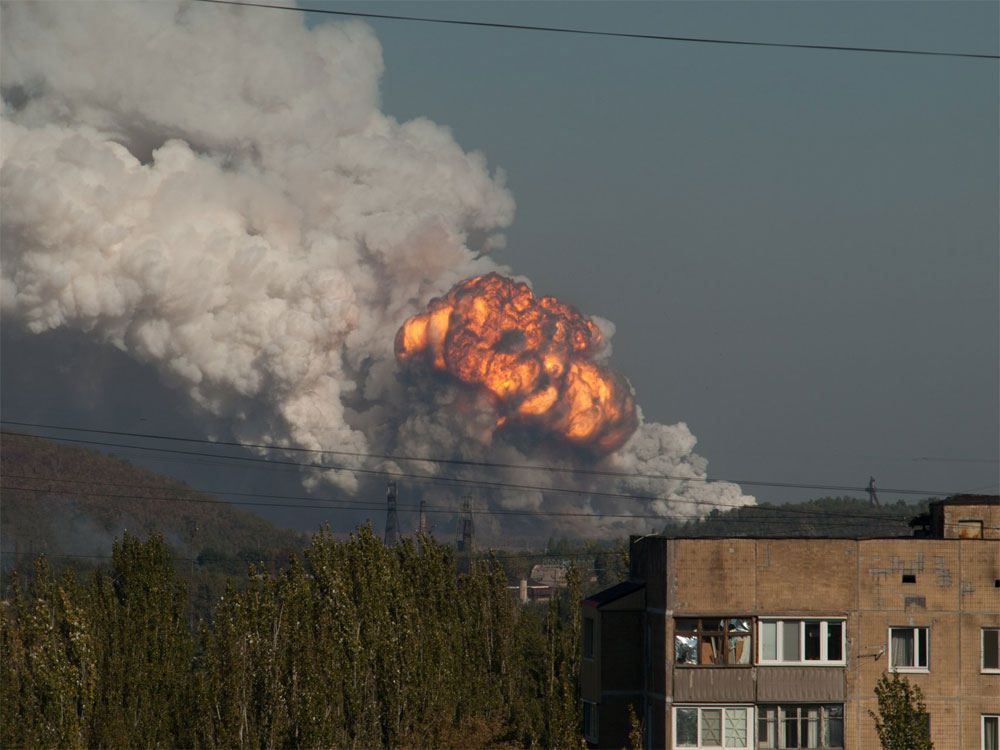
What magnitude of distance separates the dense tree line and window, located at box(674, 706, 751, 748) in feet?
16.2

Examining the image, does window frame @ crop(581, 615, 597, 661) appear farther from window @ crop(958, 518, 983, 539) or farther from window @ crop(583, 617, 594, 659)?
window @ crop(958, 518, 983, 539)

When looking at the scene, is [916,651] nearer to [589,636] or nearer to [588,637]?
[589,636]

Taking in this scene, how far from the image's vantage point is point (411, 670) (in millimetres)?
61969

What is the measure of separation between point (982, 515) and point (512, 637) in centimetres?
3359

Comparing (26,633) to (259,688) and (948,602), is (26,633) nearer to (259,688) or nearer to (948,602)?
(259,688)

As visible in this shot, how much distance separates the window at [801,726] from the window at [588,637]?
32.5ft

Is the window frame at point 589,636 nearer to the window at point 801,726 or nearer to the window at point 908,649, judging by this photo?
the window at point 801,726

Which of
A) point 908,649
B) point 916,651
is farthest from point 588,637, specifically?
Answer: point 916,651

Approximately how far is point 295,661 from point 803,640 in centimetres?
2143

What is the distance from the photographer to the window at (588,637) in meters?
63.1

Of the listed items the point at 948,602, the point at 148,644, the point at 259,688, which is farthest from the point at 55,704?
the point at 948,602

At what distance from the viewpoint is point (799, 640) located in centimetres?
5653

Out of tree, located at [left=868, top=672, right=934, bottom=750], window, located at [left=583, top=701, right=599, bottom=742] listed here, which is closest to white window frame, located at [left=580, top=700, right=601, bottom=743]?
window, located at [left=583, top=701, right=599, bottom=742]

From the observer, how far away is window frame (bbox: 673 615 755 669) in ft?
185
